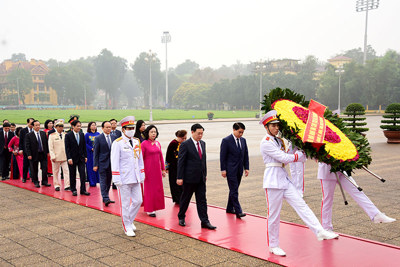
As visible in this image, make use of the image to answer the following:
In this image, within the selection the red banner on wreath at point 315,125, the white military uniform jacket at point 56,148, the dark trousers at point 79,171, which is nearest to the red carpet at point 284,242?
the red banner on wreath at point 315,125

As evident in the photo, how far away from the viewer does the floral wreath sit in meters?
4.84

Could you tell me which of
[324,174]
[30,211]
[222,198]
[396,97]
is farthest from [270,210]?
[396,97]

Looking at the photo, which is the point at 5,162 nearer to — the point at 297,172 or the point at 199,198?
the point at 199,198

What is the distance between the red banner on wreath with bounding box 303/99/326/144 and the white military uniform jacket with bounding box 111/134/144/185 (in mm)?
2691

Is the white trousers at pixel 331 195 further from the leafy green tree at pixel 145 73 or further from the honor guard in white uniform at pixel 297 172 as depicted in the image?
the leafy green tree at pixel 145 73

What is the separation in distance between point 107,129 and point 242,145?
2932mm

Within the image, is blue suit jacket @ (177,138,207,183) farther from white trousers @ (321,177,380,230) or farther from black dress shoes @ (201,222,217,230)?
white trousers @ (321,177,380,230)

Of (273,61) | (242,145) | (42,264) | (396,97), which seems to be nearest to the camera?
(42,264)

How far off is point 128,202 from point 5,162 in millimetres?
6970

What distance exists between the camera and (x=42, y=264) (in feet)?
15.8

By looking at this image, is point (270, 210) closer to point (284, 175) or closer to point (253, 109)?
point (284, 175)

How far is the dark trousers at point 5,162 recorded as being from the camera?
447 inches

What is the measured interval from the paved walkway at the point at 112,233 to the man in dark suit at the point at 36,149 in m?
0.73

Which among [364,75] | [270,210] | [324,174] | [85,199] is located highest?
[364,75]
